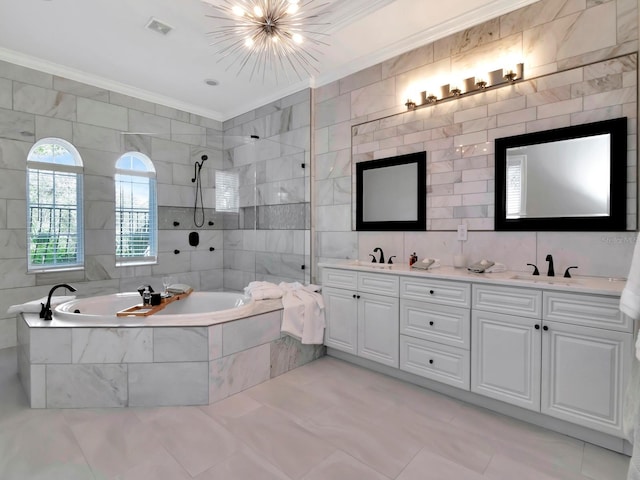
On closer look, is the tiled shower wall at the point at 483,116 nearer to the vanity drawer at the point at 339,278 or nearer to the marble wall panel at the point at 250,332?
the vanity drawer at the point at 339,278

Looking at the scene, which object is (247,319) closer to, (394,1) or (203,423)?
(203,423)

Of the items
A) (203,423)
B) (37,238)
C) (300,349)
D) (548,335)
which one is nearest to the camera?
(548,335)

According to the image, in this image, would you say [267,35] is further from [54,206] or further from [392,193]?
[54,206]

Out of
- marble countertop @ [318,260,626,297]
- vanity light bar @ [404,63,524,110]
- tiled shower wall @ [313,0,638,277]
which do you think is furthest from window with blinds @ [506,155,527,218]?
vanity light bar @ [404,63,524,110]

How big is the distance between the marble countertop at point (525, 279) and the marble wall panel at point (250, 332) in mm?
919

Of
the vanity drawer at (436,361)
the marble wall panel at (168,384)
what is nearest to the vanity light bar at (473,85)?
the vanity drawer at (436,361)

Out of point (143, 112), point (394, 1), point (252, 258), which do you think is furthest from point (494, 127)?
point (143, 112)

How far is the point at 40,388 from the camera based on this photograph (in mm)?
2305

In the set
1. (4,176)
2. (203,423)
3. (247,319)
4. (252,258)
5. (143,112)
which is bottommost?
(203,423)

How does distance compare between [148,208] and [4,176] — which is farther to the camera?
[148,208]

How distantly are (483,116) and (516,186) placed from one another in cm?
62

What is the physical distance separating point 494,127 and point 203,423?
9.66ft

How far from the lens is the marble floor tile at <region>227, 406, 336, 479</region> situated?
1808mm

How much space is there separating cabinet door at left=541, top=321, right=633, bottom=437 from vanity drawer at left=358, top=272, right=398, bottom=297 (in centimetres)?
105
